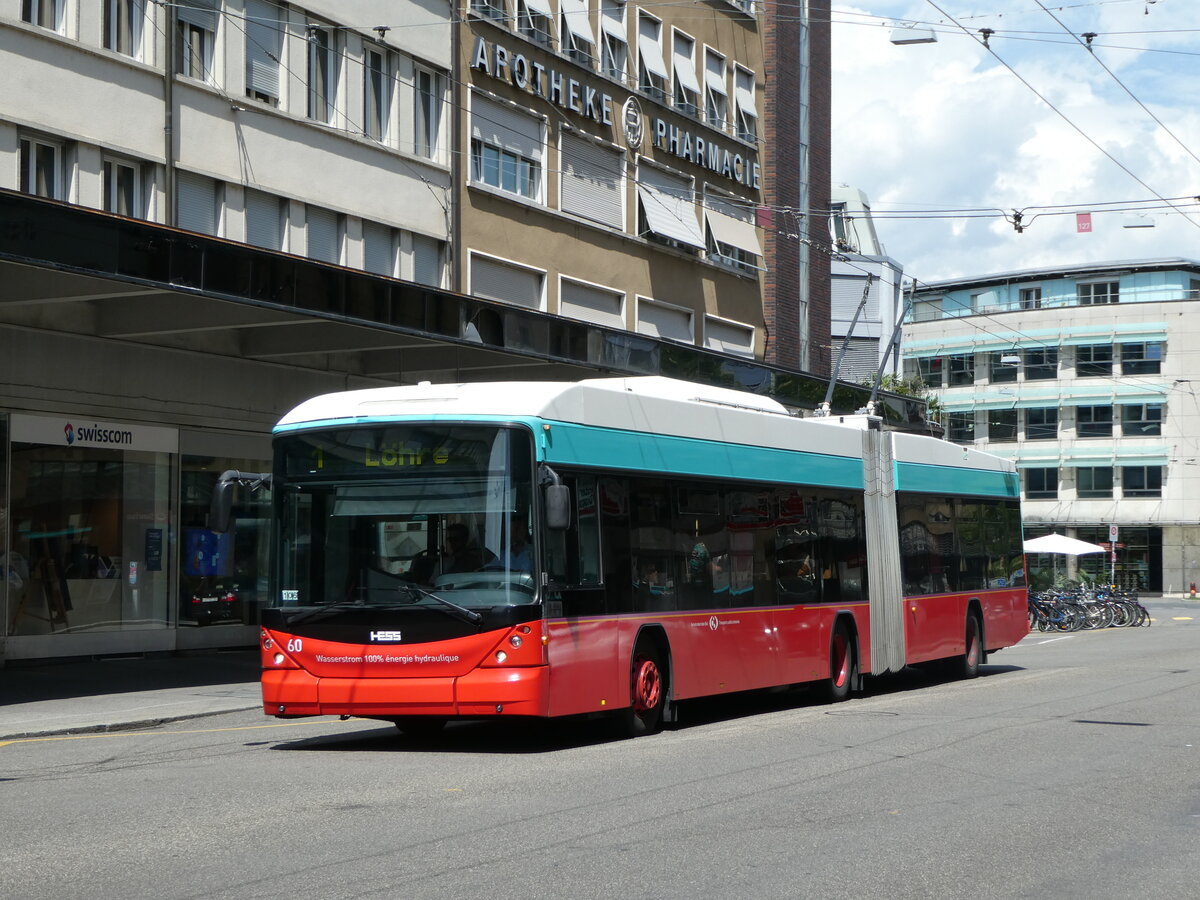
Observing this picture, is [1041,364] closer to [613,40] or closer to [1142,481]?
[1142,481]

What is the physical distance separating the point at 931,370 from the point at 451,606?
3017 inches

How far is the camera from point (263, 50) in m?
24.8

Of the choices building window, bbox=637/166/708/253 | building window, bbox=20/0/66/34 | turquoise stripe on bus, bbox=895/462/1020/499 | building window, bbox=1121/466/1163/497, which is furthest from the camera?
building window, bbox=1121/466/1163/497

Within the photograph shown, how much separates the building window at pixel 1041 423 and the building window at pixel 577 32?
175ft

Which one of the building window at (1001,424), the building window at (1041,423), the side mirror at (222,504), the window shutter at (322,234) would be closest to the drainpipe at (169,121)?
the window shutter at (322,234)

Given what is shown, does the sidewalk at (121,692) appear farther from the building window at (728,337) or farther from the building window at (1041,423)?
the building window at (1041,423)

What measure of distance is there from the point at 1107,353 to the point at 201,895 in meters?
78.8

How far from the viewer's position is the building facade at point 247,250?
20.5 meters

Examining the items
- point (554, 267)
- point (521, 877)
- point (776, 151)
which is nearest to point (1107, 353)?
point (776, 151)

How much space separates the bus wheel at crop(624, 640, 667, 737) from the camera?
1370cm

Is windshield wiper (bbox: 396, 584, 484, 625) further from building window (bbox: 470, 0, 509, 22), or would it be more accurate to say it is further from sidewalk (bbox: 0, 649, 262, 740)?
building window (bbox: 470, 0, 509, 22)

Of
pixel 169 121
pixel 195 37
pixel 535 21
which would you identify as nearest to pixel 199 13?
pixel 195 37

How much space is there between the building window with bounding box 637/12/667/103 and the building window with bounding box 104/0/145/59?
14.7m

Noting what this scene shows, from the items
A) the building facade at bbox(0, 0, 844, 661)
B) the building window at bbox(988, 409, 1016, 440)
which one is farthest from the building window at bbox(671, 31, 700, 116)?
the building window at bbox(988, 409, 1016, 440)
